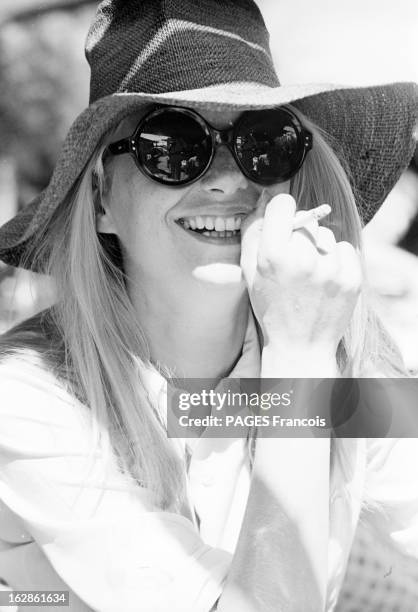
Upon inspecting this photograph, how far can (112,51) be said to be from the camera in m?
1.41

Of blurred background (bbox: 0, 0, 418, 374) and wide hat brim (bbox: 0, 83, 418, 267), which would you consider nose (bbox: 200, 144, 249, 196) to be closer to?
wide hat brim (bbox: 0, 83, 418, 267)

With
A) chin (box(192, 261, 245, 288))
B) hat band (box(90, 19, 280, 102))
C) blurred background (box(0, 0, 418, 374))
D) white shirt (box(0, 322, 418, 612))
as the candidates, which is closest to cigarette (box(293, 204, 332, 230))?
chin (box(192, 261, 245, 288))

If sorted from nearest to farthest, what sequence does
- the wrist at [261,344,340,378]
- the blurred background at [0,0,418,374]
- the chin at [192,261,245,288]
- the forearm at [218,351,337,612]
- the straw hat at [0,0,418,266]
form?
the forearm at [218,351,337,612]
the wrist at [261,344,340,378]
the straw hat at [0,0,418,266]
the chin at [192,261,245,288]
the blurred background at [0,0,418,374]

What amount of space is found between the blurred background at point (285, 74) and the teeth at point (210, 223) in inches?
38.3

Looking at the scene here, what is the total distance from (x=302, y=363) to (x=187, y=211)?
39cm

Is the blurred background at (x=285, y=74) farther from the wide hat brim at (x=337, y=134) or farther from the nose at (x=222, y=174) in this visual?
the nose at (x=222, y=174)

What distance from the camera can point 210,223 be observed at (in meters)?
1.40

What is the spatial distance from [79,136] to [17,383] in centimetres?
46

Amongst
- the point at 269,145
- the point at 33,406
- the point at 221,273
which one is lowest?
the point at 33,406

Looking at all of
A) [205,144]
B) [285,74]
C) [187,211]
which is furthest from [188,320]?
[285,74]

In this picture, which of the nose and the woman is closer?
the woman

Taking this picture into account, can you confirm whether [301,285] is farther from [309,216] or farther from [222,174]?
[222,174]

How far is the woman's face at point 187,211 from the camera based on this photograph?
1.36 meters

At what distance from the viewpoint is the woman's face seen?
1.36 meters
